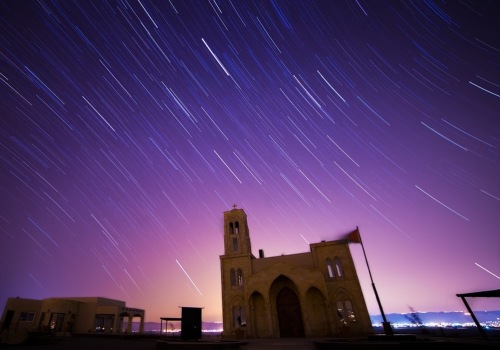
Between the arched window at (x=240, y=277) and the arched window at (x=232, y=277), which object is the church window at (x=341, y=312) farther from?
the arched window at (x=232, y=277)

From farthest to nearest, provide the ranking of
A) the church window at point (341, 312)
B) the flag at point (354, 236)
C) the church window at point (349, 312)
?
the church window at point (341, 312), the church window at point (349, 312), the flag at point (354, 236)

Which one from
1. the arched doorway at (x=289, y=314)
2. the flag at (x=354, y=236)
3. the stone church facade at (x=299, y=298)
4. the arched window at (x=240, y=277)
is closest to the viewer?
the flag at (x=354, y=236)

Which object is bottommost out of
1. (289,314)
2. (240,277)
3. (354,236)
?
(289,314)

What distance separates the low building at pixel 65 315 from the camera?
115 feet

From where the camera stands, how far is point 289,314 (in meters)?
27.0

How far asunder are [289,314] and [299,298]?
7.46ft

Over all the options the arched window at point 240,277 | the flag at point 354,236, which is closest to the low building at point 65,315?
the arched window at point 240,277

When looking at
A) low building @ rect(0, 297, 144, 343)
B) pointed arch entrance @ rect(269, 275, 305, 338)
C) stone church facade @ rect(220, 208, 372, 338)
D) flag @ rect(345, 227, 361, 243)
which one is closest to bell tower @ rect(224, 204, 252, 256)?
stone church facade @ rect(220, 208, 372, 338)

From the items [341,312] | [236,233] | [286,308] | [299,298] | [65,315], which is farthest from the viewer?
[65,315]

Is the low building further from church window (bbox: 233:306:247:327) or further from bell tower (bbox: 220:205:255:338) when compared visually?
church window (bbox: 233:306:247:327)

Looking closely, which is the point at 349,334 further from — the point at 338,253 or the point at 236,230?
the point at 236,230

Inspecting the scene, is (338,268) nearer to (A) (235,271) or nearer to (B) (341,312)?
(B) (341,312)

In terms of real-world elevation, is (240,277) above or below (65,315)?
above

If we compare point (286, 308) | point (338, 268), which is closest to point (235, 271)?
point (286, 308)
